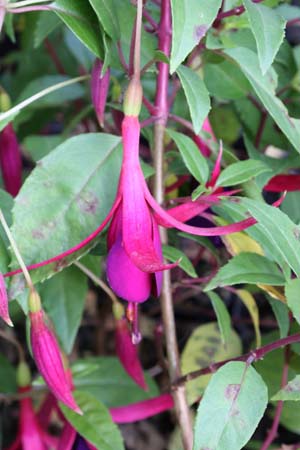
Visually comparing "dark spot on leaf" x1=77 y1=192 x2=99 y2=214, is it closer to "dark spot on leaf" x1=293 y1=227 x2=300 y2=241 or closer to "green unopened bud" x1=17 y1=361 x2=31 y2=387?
"dark spot on leaf" x1=293 y1=227 x2=300 y2=241

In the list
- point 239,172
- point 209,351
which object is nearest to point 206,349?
point 209,351

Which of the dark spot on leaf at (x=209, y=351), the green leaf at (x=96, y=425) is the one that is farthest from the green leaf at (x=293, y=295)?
the dark spot on leaf at (x=209, y=351)

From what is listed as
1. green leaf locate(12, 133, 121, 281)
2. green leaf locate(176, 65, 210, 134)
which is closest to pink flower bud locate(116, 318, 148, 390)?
green leaf locate(12, 133, 121, 281)

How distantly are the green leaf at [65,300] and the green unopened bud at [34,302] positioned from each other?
22cm

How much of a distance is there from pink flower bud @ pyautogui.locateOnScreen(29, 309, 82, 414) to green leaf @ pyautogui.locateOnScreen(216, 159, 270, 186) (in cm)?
20

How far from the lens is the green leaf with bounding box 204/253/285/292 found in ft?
2.14

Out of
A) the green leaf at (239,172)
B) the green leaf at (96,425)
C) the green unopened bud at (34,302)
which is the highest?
the green leaf at (239,172)

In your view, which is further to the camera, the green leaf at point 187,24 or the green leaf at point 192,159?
the green leaf at point 192,159

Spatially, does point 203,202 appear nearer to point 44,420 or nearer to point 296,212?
point 296,212

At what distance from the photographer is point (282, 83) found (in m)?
0.92

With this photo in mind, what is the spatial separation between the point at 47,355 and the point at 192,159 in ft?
0.72

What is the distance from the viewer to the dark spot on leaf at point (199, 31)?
53 cm

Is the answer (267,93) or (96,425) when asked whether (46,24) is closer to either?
(267,93)

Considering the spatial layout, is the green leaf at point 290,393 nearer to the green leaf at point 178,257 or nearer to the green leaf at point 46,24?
the green leaf at point 178,257
